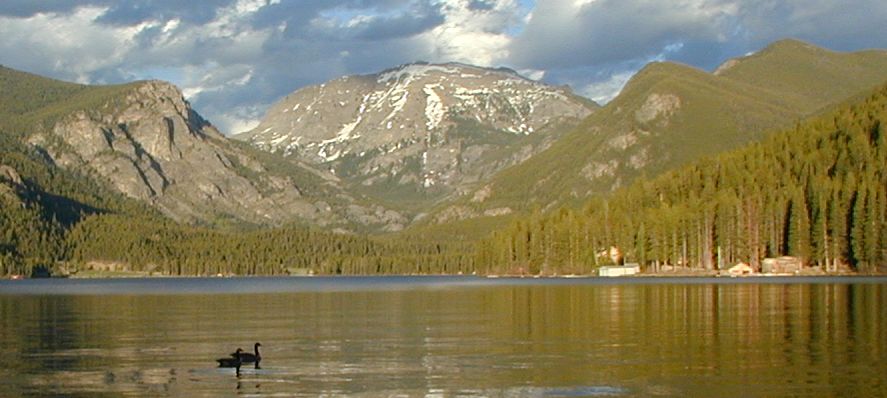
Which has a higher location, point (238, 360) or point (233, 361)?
point (238, 360)

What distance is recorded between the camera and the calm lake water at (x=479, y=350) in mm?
60375

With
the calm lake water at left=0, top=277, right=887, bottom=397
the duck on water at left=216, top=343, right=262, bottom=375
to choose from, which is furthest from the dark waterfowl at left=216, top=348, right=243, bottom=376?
the calm lake water at left=0, top=277, right=887, bottom=397

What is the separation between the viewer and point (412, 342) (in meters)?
87.8

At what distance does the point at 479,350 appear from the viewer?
7900cm

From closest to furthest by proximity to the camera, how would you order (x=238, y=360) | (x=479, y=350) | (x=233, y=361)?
(x=238, y=360) < (x=233, y=361) < (x=479, y=350)

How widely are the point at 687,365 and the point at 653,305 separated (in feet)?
203

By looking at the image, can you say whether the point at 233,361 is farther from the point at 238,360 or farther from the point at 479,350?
the point at 479,350

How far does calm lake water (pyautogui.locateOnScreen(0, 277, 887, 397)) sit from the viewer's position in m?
60.4

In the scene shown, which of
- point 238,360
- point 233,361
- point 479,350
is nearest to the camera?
point 238,360

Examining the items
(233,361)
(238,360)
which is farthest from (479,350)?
Answer: (238,360)

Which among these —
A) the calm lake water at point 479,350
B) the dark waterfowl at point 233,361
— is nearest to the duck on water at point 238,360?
the dark waterfowl at point 233,361

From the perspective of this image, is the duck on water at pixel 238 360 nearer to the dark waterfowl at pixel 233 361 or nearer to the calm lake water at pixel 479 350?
the dark waterfowl at pixel 233 361

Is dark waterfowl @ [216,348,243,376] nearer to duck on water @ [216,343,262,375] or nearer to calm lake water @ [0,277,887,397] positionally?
duck on water @ [216,343,262,375]

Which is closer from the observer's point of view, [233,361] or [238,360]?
[238,360]
